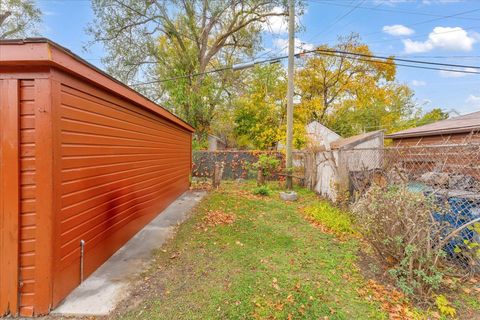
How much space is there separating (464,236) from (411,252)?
1.06m

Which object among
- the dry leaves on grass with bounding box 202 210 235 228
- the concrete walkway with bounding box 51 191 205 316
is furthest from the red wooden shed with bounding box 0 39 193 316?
the dry leaves on grass with bounding box 202 210 235 228

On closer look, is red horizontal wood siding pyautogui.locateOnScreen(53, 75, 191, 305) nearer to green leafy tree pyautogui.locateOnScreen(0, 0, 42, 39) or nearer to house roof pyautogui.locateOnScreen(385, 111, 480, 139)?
house roof pyautogui.locateOnScreen(385, 111, 480, 139)

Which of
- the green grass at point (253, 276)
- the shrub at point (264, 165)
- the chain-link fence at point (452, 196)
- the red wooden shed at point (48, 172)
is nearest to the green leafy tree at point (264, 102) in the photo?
the shrub at point (264, 165)

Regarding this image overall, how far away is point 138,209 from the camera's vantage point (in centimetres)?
427

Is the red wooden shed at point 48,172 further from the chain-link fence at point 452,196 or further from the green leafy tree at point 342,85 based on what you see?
the green leafy tree at point 342,85

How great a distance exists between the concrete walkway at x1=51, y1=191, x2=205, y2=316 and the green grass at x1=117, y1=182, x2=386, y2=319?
0.67 ft

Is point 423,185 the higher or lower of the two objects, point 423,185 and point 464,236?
the higher

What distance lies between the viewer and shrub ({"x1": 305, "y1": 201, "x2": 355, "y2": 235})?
4.53m

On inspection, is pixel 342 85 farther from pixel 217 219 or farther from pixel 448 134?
pixel 217 219

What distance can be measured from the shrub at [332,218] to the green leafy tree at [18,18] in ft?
64.0

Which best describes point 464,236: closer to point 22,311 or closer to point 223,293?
point 223,293

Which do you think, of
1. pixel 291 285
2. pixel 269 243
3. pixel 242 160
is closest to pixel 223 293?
pixel 291 285

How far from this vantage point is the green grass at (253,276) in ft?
7.30

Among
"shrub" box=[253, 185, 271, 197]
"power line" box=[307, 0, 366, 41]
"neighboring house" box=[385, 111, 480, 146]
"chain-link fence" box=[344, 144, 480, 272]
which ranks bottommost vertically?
"shrub" box=[253, 185, 271, 197]
